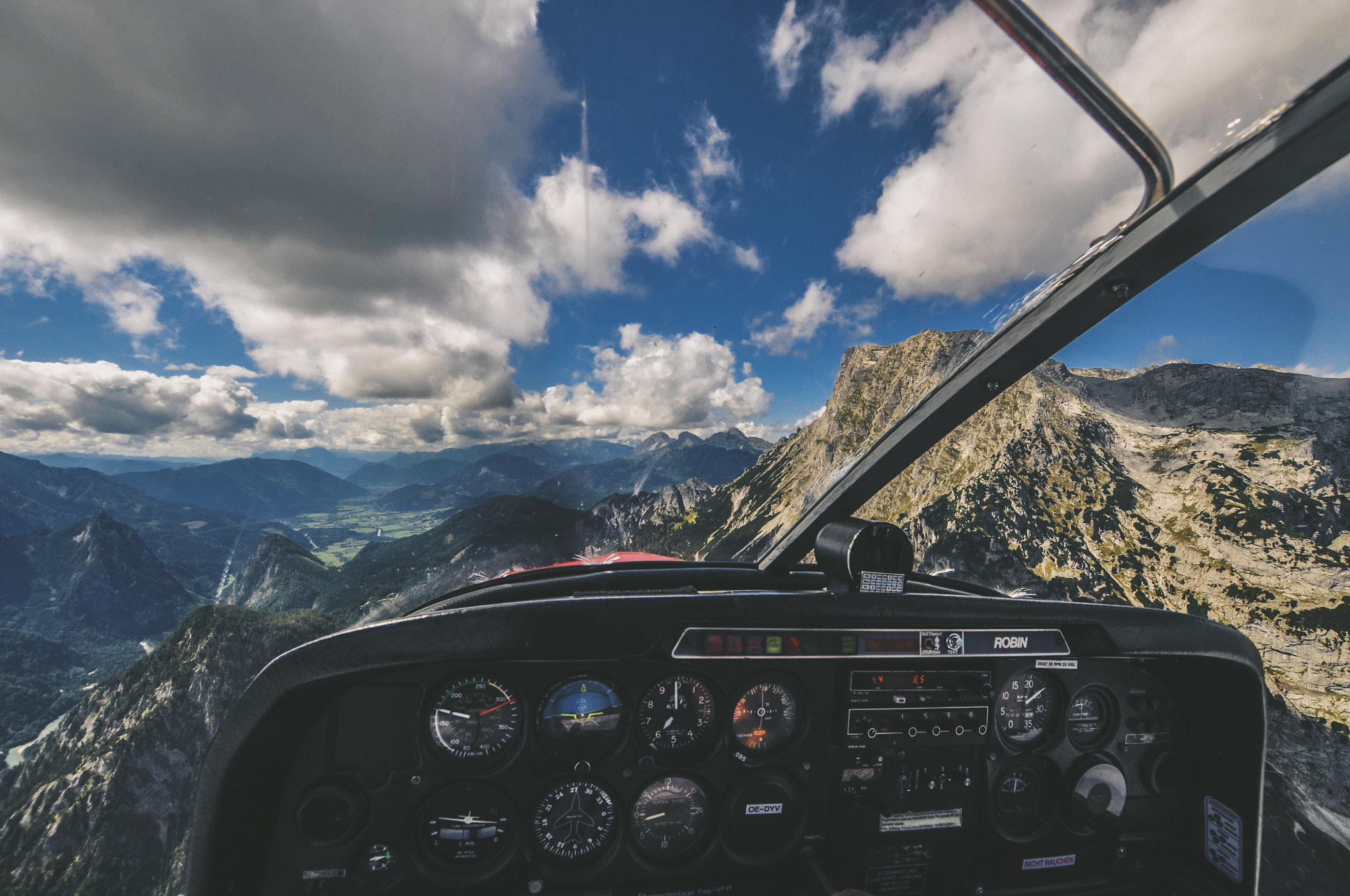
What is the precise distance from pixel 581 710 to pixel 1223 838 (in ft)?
11.6

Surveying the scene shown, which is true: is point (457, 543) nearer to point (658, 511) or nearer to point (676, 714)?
point (658, 511)

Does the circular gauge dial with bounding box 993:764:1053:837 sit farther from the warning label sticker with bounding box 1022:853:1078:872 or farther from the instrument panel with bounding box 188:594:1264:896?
the warning label sticker with bounding box 1022:853:1078:872

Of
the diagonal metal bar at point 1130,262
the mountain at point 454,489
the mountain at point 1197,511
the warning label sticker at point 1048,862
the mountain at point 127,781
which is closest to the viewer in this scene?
the diagonal metal bar at point 1130,262

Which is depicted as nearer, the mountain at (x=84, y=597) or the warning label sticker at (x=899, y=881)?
the warning label sticker at (x=899, y=881)

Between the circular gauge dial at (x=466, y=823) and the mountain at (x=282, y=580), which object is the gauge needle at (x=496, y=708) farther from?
the mountain at (x=282, y=580)

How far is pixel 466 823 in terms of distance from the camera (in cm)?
240

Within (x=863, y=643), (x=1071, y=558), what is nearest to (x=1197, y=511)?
(x=1071, y=558)

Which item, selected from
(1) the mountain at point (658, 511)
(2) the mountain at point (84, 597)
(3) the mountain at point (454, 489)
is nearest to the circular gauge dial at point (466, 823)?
(1) the mountain at point (658, 511)

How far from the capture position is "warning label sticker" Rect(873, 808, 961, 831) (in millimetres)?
2650

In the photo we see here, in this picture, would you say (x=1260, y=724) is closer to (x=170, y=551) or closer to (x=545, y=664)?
(x=545, y=664)

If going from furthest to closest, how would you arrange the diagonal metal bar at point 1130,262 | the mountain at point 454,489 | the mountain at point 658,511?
the mountain at point 454,489, the mountain at point 658,511, the diagonal metal bar at point 1130,262

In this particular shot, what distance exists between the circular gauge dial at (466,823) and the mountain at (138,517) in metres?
118

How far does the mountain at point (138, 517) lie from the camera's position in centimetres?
10831

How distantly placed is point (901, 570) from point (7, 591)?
551 feet
